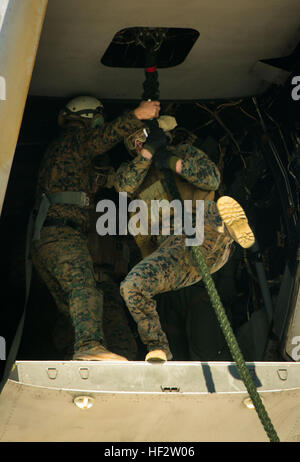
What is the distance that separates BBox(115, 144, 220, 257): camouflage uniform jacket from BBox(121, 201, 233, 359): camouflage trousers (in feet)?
0.42

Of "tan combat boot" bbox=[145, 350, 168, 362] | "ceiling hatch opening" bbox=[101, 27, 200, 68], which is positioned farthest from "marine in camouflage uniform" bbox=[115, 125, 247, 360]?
"ceiling hatch opening" bbox=[101, 27, 200, 68]

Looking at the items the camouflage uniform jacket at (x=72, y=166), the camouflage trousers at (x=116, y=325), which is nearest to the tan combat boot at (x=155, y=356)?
the camouflage trousers at (x=116, y=325)

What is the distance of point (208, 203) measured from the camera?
6.58 metres

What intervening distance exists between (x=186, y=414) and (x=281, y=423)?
744mm

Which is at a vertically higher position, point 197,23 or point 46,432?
point 197,23

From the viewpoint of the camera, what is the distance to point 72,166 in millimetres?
7152

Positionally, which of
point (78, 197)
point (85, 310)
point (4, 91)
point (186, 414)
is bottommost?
point (186, 414)

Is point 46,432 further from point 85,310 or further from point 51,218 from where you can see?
point 51,218

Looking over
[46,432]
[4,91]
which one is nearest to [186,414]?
[46,432]

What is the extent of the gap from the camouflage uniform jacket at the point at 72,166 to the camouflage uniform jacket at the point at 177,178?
18.6 inches

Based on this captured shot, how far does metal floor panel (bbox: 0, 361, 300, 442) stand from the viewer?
575 centimetres

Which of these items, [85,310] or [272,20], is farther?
[272,20]
